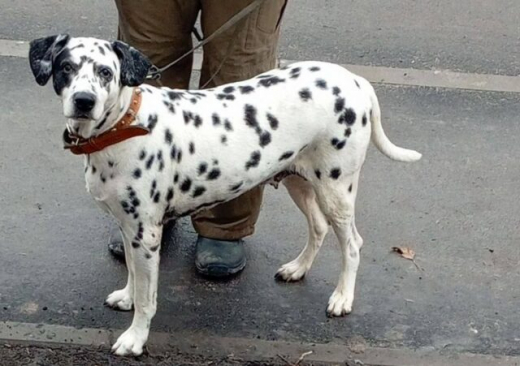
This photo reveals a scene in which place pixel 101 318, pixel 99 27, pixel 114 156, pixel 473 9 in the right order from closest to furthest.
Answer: pixel 114 156
pixel 101 318
pixel 99 27
pixel 473 9

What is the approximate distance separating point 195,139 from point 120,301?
38.2 inches

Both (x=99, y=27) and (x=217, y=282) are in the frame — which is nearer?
(x=217, y=282)

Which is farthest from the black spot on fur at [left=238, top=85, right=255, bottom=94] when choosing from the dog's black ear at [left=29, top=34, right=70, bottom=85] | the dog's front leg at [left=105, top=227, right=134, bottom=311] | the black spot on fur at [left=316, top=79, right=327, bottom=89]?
the dog's front leg at [left=105, top=227, right=134, bottom=311]

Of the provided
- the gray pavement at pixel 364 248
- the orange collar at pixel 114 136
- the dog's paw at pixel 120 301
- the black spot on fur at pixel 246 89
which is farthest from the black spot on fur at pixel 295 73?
the dog's paw at pixel 120 301

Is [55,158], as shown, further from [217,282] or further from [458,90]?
[458,90]

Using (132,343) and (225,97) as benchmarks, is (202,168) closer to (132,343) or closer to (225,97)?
(225,97)

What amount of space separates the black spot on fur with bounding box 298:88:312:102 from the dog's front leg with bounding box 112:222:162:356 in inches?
31.0

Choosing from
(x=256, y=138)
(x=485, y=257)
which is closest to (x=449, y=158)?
(x=485, y=257)

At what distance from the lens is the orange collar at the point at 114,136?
3.95 m

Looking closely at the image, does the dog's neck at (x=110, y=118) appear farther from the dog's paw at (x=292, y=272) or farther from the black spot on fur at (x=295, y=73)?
the dog's paw at (x=292, y=272)

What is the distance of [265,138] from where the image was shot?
424 cm

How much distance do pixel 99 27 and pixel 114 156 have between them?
12.2 ft

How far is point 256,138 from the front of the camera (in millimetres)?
4227

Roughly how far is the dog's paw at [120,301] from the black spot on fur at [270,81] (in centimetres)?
114
